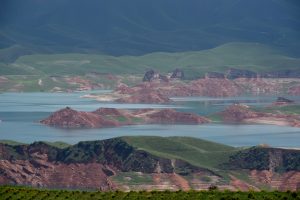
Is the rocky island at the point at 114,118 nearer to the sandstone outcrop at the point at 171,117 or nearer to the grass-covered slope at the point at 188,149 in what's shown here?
the sandstone outcrop at the point at 171,117

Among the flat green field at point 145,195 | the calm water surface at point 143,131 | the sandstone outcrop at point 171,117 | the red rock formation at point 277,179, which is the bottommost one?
the red rock formation at point 277,179

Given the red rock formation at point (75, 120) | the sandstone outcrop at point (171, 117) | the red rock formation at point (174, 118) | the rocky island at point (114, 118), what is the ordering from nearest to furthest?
the red rock formation at point (75, 120) < the rocky island at point (114, 118) < the red rock formation at point (174, 118) < the sandstone outcrop at point (171, 117)

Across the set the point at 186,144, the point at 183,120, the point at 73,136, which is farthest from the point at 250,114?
the point at 186,144

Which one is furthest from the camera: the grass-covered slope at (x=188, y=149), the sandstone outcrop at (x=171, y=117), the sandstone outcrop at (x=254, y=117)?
the sandstone outcrop at (x=254, y=117)

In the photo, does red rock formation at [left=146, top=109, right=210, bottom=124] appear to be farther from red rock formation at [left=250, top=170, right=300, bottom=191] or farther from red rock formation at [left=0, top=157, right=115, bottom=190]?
red rock formation at [left=250, top=170, right=300, bottom=191]

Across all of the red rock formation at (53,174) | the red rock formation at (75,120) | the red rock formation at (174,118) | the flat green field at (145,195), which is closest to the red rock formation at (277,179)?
the red rock formation at (53,174)

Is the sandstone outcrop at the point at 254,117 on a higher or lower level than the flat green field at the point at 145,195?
lower

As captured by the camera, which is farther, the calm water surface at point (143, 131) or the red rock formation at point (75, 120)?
the red rock formation at point (75, 120)

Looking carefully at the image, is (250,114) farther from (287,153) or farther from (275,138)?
(287,153)
